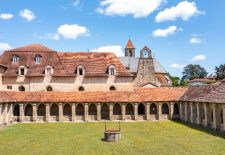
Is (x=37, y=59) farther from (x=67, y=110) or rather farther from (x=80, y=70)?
(x=67, y=110)

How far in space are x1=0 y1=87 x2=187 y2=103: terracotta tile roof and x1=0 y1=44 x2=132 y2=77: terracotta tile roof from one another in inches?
155

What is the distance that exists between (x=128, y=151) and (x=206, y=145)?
19.6ft

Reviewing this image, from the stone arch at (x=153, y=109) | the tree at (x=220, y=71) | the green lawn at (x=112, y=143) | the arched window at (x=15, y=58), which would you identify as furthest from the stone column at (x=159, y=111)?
the tree at (x=220, y=71)

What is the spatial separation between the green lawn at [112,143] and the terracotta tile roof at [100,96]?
36.8 ft

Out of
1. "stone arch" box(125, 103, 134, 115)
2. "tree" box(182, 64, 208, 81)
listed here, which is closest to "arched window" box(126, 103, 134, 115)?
"stone arch" box(125, 103, 134, 115)

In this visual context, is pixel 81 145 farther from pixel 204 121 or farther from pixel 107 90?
pixel 107 90

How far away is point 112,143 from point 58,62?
89.4 feet

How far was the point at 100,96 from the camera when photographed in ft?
162

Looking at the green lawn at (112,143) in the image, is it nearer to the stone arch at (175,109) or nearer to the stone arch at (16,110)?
the stone arch at (16,110)

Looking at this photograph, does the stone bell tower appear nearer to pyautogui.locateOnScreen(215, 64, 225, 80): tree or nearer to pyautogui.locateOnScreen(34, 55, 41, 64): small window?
pyautogui.locateOnScreen(34, 55, 41, 64): small window

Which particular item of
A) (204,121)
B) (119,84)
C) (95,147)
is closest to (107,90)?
(119,84)

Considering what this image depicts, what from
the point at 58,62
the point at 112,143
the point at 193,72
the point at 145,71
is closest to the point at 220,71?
the point at 193,72

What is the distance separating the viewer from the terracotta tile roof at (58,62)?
5262cm

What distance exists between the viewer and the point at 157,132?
3541 cm
